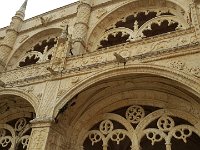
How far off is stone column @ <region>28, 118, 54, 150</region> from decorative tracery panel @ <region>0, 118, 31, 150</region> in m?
1.67

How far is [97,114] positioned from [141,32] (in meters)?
3.49

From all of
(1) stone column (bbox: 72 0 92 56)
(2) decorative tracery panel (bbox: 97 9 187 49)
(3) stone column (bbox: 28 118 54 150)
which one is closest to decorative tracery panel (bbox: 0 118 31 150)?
(3) stone column (bbox: 28 118 54 150)

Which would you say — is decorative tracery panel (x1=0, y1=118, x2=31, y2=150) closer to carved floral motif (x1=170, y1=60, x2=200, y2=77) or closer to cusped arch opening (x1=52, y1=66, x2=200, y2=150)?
cusped arch opening (x1=52, y1=66, x2=200, y2=150)

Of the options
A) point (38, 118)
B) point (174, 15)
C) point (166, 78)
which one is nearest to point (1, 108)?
point (38, 118)

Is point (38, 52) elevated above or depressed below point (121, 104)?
above

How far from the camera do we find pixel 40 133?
6.27 meters

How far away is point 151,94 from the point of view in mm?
6617

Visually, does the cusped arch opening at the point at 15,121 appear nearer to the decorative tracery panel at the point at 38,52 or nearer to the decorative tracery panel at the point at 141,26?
the decorative tracery panel at the point at 38,52

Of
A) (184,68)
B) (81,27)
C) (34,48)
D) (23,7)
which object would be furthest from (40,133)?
(23,7)

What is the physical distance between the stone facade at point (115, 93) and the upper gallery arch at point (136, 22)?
41 mm

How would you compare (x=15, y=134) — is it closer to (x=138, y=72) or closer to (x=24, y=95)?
(x=24, y=95)

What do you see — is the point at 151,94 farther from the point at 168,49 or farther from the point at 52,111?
the point at 52,111

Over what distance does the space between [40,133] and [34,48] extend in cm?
589

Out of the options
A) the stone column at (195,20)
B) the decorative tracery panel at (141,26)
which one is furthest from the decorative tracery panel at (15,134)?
the stone column at (195,20)
